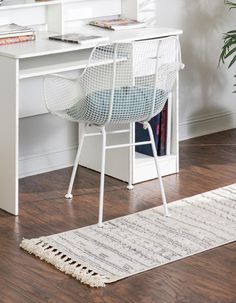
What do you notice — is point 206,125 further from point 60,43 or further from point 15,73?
point 15,73

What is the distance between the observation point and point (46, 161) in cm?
457

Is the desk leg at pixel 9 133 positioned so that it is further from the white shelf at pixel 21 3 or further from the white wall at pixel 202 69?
the white wall at pixel 202 69

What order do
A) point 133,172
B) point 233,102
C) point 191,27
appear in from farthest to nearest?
point 233,102, point 191,27, point 133,172

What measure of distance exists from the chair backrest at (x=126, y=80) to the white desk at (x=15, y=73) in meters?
0.18

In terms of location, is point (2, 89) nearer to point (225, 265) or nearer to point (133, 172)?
point (133, 172)

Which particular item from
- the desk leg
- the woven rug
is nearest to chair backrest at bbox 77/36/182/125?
the desk leg

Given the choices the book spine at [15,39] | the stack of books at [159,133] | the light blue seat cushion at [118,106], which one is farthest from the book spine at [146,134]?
the book spine at [15,39]

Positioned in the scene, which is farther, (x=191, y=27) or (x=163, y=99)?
(x=191, y=27)

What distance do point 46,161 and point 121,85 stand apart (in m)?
0.92

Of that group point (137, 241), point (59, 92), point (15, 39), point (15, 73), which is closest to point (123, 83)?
point (59, 92)

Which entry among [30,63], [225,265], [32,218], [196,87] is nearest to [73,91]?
[30,63]

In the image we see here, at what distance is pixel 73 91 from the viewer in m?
3.90

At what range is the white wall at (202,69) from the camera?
500 cm

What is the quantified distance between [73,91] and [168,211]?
701 mm
